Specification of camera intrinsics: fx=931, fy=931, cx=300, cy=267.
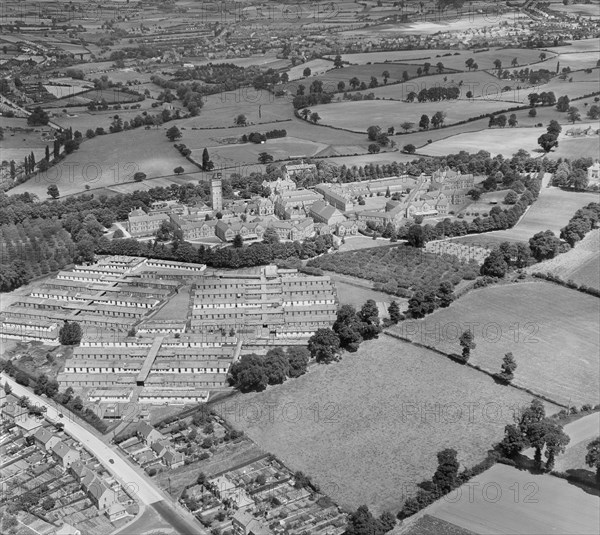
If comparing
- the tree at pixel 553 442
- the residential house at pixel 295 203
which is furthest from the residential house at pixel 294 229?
the tree at pixel 553 442

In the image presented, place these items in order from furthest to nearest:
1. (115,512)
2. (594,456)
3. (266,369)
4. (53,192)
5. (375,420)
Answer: (53,192)
(266,369)
(375,420)
(594,456)
(115,512)

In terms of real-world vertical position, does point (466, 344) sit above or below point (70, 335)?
above

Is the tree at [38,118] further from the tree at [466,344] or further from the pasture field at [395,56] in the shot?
the tree at [466,344]

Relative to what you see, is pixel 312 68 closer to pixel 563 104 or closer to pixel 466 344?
pixel 563 104

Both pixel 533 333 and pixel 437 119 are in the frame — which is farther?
pixel 437 119

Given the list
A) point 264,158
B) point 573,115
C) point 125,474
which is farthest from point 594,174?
point 125,474

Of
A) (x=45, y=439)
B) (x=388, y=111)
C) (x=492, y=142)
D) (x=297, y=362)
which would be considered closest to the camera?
(x=45, y=439)
